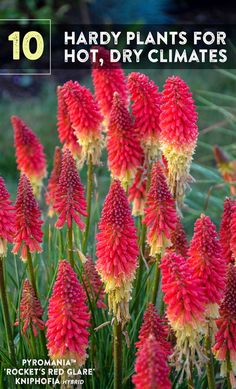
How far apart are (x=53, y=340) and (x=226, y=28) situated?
1511mm

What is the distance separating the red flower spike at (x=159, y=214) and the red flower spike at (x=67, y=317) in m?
0.27

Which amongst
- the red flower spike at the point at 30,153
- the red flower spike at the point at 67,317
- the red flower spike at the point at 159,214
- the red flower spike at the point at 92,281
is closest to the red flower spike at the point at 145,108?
the red flower spike at the point at 159,214

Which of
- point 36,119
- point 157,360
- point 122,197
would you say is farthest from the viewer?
point 36,119

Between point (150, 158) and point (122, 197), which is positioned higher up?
point (150, 158)

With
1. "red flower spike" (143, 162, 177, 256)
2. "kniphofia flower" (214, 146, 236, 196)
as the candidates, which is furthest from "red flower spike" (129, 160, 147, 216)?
"kniphofia flower" (214, 146, 236, 196)

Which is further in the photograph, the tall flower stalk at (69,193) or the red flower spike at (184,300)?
the tall flower stalk at (69,193)

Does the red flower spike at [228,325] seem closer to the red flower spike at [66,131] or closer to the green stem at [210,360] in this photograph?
the green stem at [210,360]

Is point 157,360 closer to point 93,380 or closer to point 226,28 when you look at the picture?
point 93,380

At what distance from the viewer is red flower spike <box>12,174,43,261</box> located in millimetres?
1950

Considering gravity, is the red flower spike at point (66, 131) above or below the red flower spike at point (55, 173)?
above

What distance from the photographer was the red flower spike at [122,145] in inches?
83.9

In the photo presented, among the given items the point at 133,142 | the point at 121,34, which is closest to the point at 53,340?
the point at 133,142

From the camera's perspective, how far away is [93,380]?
2.05 metres

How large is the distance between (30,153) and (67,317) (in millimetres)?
937
